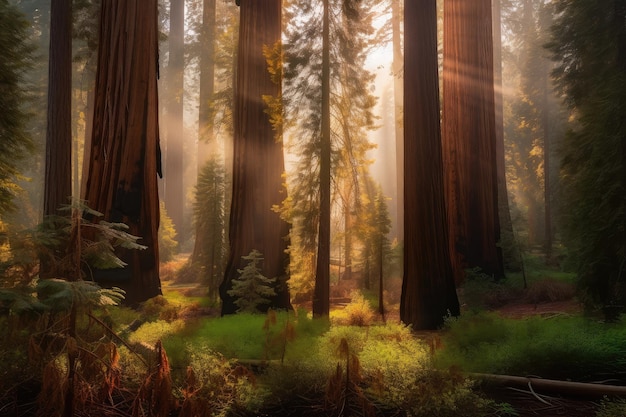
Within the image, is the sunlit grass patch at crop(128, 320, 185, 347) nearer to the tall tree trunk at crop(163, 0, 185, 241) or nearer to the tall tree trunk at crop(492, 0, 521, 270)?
the tall tree trunk at crop(492, 0, 521, 270)

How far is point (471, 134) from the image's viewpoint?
12203 mm

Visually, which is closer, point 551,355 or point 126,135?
point 551,355

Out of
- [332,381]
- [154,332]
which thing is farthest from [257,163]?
[332,381]

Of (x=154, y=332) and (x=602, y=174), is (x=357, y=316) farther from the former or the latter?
(x=602, y=174)

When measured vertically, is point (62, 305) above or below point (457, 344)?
above

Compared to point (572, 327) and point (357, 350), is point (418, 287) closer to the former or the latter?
point (572, 327)

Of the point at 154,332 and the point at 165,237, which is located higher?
the point at 165,237

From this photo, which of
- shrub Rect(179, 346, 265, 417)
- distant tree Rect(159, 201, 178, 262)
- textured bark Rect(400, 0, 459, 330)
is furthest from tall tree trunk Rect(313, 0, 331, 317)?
distant tree Rect(159, 201, 178, 262)

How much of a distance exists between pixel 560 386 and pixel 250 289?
21.0 feet

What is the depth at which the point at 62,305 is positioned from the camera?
3494 mm

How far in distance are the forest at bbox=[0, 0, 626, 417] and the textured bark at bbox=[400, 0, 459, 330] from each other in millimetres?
37

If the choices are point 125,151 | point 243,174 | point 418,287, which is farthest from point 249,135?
point 418,287

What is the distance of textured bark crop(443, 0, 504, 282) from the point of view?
11844mm

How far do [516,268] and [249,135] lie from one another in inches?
341
